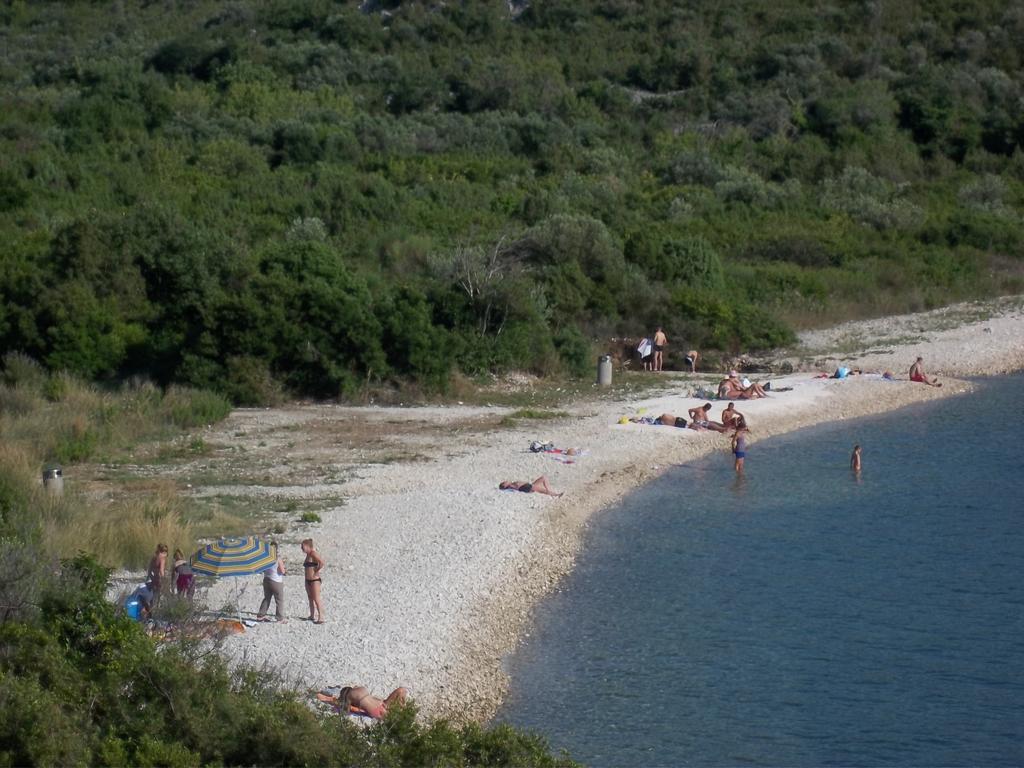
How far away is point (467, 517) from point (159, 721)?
10.6 meters

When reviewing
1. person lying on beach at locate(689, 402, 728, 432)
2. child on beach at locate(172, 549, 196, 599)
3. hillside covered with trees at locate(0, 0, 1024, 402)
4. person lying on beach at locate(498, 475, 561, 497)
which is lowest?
child on beach at locate(172, 549, 196, 599)

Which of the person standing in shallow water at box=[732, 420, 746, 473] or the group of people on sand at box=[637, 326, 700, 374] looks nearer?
the person standing in shallow water at box=[732, 420, 746, 473]

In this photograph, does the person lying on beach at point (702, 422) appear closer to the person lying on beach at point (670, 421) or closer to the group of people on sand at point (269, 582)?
the person lying on beach at point (670, 421)

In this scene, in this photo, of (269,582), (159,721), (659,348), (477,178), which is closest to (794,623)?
(269,582)

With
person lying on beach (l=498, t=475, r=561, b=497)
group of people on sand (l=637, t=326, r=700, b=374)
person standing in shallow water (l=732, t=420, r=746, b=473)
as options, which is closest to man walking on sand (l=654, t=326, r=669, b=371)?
group of people on sand (l=637, t=326, r=700, b=374)

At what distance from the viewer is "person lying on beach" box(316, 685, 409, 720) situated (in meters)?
13.5

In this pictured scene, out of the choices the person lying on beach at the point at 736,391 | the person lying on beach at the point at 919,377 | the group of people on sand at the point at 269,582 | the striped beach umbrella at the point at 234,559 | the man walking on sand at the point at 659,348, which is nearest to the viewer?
the group of people on sand at the point at 269,582

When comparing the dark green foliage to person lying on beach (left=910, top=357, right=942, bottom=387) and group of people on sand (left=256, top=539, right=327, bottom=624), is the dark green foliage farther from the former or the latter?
person lying on beach (left=910, top=357, right=942, bottom=387)

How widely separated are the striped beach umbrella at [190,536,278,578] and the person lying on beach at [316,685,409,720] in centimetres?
289

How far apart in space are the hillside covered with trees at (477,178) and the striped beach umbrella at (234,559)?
1130cm

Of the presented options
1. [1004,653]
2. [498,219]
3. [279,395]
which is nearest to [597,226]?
[498,219]

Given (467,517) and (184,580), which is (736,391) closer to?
(467,517)

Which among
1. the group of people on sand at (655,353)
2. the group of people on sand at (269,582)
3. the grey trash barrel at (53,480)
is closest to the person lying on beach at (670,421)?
the group of people on sand at (655,353)

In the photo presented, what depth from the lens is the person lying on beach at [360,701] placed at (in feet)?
44.2
